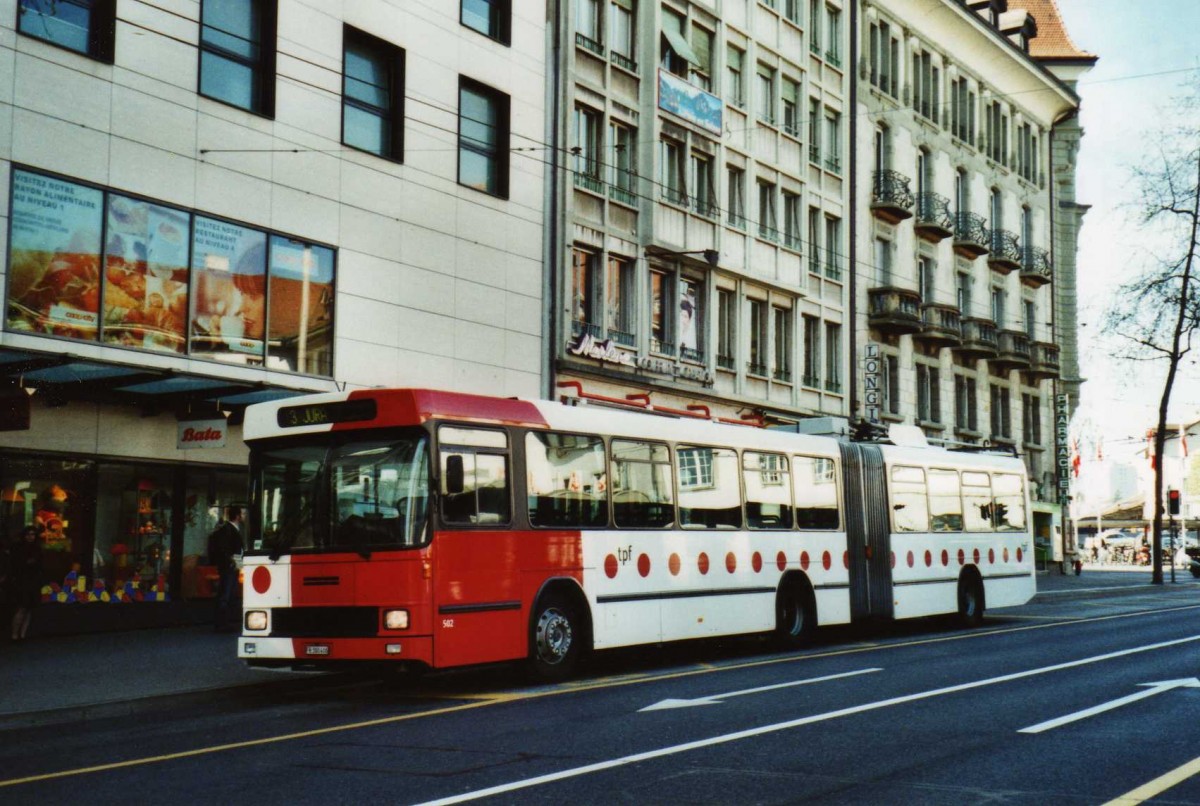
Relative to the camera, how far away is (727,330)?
3569 centimetres

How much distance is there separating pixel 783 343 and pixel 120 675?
25.8m

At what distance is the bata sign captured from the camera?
20453 millimetres

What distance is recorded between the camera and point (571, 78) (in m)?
29.6

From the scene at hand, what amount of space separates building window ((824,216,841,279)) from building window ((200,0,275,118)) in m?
21.6

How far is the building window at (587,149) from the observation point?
3009 centimetres

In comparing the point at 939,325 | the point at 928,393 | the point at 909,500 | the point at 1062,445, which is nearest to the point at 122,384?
the point at 909,500

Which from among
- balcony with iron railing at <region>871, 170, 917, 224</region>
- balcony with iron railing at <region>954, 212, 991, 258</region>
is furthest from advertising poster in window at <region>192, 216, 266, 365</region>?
balcony with iron railing at <region>954, 212, 991, 258</region>

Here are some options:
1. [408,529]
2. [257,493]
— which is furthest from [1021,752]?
[257,493]

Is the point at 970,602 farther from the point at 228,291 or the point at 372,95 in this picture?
the point at 372,95

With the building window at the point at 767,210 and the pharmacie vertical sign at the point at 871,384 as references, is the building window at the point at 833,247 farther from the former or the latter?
the building window at the point at 767,210

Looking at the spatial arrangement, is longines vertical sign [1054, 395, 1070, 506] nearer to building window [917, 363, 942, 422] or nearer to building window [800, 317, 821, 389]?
building window [917, 363, 942, 422]

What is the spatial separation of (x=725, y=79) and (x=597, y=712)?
25.8 meters

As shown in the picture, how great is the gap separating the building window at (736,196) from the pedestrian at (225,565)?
1839cm

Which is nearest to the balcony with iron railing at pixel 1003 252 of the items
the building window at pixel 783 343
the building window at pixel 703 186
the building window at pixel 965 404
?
the building window at pixel 965 404
